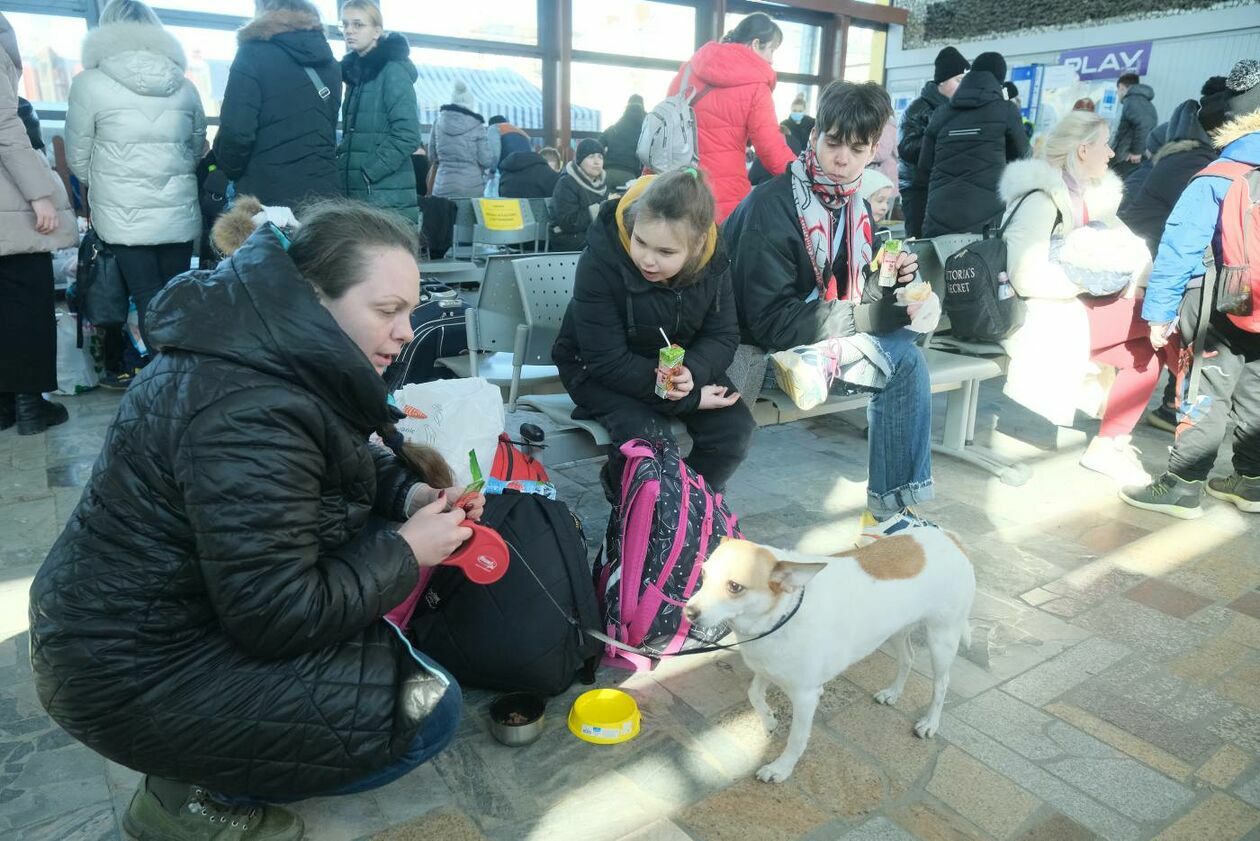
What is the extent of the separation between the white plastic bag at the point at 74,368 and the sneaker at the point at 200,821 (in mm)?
3837

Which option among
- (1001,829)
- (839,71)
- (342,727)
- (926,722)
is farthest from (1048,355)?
(839,71)

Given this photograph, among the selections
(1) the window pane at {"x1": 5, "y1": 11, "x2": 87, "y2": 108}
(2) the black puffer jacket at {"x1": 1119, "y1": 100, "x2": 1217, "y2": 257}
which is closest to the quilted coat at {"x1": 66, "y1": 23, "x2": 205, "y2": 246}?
(2) the black puffer jacket at {"x1": 1119, "y1": 100, "x2": 1217, "y2": 257}

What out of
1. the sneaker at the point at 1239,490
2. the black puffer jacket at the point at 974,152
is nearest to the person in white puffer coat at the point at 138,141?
the black puffer jacket at the point at 974,152

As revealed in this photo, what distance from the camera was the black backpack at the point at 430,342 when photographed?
3809mm

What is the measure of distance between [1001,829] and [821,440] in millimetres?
2899

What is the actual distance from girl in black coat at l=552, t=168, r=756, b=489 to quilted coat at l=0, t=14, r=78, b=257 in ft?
8.73

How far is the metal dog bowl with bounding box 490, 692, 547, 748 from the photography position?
6.95 feet

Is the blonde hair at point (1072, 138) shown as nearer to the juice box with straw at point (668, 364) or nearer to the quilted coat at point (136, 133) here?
the juice box with straw at point (668, 364)

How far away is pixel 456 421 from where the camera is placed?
2447mm

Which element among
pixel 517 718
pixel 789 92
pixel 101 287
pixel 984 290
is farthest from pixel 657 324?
pixel 789 92

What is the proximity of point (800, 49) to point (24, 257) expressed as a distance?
1381cm

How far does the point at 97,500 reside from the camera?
153 cm

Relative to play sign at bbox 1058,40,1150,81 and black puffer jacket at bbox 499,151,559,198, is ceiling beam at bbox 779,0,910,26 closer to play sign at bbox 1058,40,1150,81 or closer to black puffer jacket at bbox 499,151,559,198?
play sign at bbox 1058,40,1150,81

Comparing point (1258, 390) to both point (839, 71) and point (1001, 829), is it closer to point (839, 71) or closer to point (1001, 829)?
point (1001, 829)
